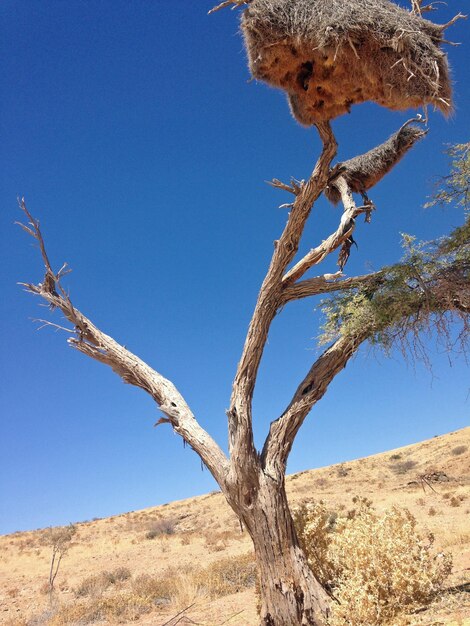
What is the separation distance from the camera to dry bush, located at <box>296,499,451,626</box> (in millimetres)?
6324

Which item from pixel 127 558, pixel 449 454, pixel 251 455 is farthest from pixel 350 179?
pixel 449 454

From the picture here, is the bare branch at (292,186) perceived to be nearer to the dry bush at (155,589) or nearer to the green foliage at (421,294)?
the green foliage at (421,294)

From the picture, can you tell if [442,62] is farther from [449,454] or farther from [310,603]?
[449,454]

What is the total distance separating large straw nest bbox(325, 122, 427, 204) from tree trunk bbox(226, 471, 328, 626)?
6.40 meters

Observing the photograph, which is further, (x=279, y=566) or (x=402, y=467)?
(x=402, y=467)

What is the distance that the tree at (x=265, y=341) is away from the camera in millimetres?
7074

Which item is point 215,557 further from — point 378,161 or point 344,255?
point 378,161

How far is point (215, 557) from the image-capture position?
62.3 ft

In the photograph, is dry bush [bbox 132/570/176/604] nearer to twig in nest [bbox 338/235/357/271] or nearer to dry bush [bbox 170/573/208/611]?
dry bush [bbox 170/573/208/611]

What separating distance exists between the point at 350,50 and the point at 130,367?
20.1ft

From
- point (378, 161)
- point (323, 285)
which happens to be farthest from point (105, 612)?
point (378, 161)

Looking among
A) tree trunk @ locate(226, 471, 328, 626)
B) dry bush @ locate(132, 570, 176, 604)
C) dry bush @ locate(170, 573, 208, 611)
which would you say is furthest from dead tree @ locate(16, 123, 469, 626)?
dry bush @ locate(132, 570, 176, 604)

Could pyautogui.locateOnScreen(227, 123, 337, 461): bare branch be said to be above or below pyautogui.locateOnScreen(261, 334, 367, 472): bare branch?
above

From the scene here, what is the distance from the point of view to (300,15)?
7.15 metres
